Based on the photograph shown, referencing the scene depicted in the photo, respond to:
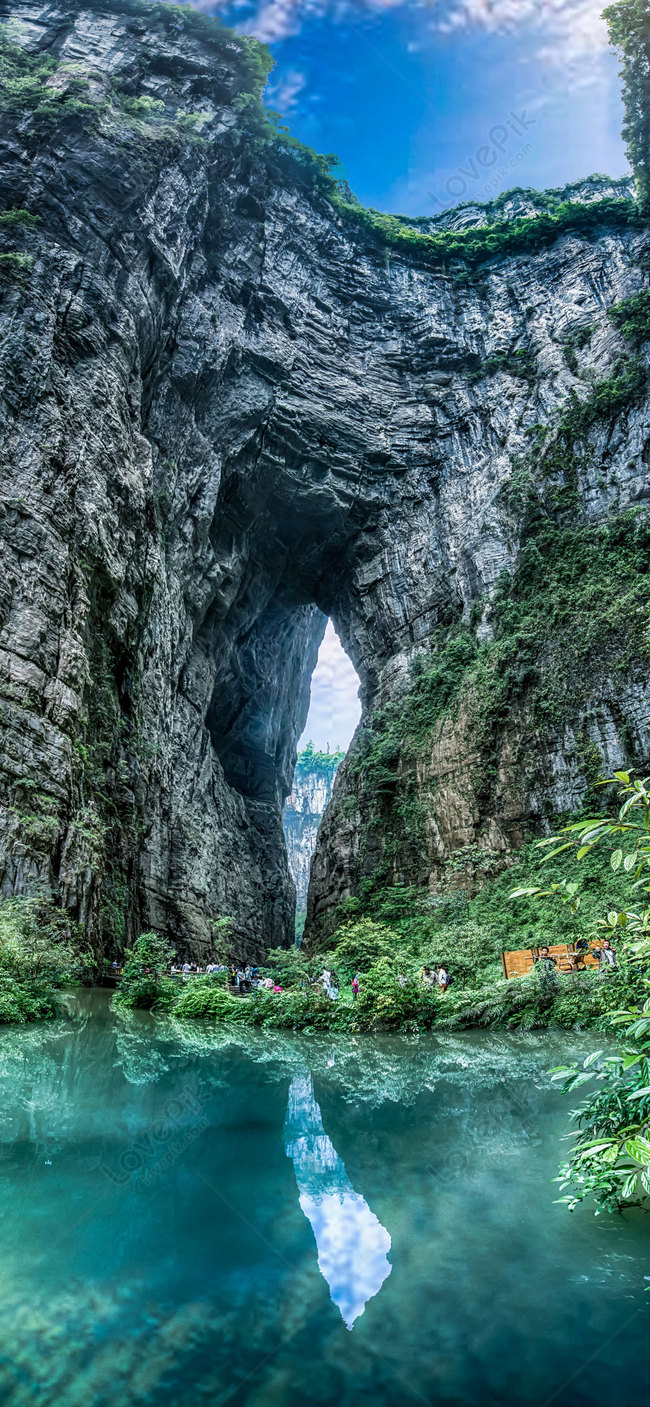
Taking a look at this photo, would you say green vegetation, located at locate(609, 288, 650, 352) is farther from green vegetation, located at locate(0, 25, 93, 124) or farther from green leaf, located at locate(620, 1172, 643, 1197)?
green leaf, located at locate(620, 1172, 643, 1197)

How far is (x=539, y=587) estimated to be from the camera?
A: 2011 centimetres

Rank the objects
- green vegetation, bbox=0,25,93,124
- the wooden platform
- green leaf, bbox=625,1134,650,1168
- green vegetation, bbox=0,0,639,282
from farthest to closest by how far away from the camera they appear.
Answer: green vegetation, bbox=0,0,639,282 → green vegetation, bbox=0,25,93,124 → the wooden platform → green leaf, bbox=625,1134,650,1168

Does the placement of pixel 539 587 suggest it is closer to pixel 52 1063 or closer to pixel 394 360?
pixel 394 360

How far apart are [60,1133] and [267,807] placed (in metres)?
29.6

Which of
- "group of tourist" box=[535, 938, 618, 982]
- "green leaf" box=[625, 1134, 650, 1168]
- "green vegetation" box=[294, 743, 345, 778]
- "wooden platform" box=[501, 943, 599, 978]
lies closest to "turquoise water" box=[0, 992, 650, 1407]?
"green leaf" box=[625, 1134, 650, 1168]

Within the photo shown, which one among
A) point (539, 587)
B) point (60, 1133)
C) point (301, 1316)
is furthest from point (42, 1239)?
point (539, 587)

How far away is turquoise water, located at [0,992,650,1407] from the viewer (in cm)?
174

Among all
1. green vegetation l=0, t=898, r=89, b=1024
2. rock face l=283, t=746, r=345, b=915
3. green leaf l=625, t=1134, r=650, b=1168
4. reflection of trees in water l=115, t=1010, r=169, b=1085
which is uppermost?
rock face l=283, t=746, r=345, b=915

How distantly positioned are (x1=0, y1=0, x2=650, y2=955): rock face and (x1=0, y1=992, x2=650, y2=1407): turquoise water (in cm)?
866

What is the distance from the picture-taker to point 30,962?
9164 millimetres

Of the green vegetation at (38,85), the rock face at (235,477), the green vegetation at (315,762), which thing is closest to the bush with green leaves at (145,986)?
the rock face at (235,477)

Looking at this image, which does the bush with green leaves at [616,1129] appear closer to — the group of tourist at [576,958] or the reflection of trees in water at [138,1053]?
the reflection of trees in water at [138,1053]

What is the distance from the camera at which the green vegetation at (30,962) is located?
845 centimetres

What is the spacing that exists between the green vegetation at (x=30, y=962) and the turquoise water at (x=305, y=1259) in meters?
4.33
